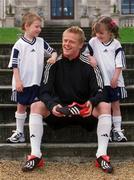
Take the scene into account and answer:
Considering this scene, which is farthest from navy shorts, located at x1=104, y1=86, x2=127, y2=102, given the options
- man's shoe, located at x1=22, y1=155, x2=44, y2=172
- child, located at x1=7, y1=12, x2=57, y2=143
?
man's shoe, located at x1=22, y1=155, x2=44, y2=172

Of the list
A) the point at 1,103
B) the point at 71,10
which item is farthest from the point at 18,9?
the point at 1,103

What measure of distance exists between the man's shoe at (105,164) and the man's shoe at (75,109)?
1.63ft

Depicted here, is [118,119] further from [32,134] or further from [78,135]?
[32,134]

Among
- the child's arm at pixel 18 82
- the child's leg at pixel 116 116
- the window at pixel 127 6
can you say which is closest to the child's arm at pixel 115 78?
the child's leg at pixel 116 116

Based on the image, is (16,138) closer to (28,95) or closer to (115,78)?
(28,95)

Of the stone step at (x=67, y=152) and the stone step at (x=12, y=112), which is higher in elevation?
the stone step at (x=12, y=112)

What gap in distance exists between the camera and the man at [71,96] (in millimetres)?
5136

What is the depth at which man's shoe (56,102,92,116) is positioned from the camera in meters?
5.08

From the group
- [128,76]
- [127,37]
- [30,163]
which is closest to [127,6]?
[127,37]

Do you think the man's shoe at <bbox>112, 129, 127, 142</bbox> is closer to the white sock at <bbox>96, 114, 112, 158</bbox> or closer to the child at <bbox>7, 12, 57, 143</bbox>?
the white sock at <bbox>96, 114, 112, 158</bbox>

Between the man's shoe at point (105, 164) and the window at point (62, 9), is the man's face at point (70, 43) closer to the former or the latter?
the man's shoe at point (105, 164)

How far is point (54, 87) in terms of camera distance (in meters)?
5.55

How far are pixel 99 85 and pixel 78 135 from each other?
73 centimetres

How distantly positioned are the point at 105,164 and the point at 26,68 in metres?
1.56
